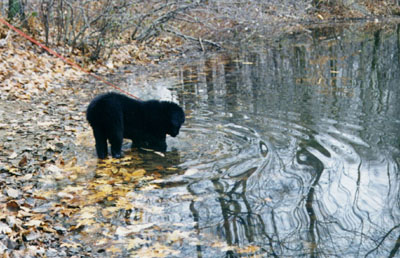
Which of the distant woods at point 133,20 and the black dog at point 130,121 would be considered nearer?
the black dog at point 130,121

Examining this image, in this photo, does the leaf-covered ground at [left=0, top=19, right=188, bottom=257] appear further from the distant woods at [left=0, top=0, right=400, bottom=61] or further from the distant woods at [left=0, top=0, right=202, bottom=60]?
the distant woods at [left=0, top=0, right=400, bottom=61]

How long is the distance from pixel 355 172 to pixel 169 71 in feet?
33.6

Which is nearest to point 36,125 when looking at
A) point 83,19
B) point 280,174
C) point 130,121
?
point 130,121

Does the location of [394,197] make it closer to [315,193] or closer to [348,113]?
[315,193]

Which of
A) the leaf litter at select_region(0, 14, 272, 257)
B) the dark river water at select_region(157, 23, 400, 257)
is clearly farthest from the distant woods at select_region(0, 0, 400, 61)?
the leaf litter at select_region(0, 14, 272, 257)

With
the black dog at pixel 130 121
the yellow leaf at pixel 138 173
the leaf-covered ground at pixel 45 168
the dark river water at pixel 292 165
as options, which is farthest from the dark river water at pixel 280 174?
the leaf-covered ground at pixel 45 168

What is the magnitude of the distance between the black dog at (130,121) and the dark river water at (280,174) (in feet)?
1.04

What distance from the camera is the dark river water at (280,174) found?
456cm

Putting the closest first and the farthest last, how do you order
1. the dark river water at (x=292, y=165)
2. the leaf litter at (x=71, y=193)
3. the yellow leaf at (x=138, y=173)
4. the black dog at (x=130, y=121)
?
1. the leaf litter at (x=71, y=193)
2. the dark river water at (x=292, y=165)
3. the yellow leaf at (x=138, y=173)
4. the black dog at (x=130, y=121)

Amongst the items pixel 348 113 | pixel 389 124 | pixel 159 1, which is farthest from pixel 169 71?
pixel 389 124

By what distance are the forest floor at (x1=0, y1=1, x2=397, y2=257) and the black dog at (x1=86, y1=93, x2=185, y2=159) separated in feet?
1.88

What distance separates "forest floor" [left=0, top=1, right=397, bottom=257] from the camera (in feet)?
14.8

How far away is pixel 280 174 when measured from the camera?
20.3ft

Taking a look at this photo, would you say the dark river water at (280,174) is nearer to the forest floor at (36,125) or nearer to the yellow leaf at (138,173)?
the yellow leaf at (138,173)
